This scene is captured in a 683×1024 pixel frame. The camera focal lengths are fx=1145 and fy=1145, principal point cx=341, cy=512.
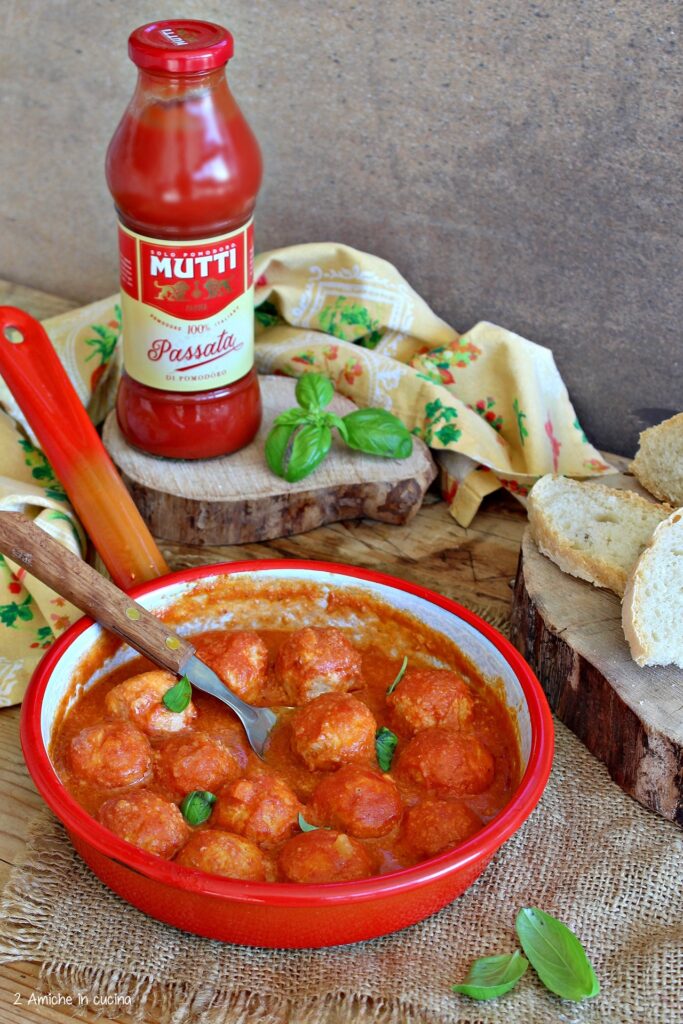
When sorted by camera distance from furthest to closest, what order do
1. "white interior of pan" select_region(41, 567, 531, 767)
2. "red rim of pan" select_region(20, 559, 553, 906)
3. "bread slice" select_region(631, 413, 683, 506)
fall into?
"bread slice" select_region(631, 413, 683, 506)
"white interior of pan" select_region(41, 567, 531, 767)
"red rim of pan" select_region(20, 559, 553, 906)

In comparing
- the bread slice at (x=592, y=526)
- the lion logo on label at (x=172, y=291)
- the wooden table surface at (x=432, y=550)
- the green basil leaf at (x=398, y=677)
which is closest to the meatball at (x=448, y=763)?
the green basil leaf at (x=398, y=677)

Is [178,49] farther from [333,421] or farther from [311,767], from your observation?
[311,767]

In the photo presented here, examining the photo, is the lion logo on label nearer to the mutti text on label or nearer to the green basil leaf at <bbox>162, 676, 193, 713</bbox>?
the mutti text on label

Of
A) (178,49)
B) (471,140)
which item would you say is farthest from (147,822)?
(471,140)

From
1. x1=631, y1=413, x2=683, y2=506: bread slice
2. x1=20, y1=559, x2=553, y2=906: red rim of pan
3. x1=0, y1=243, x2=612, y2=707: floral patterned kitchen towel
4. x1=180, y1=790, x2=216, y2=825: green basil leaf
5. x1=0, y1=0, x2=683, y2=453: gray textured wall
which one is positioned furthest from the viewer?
x1=0, y1=243, x2=612, y2=707: floral patterned kitchen towel

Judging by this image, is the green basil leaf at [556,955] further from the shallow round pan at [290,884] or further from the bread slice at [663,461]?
the bread slice at [663,461]

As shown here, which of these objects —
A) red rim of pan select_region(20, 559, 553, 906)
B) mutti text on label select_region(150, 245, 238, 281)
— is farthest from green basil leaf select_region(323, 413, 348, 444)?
red rim of pan select_region(20, 559, 553, 906)

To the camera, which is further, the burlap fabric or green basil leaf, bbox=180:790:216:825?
green basil leaf, bbox=180:790:216:825
